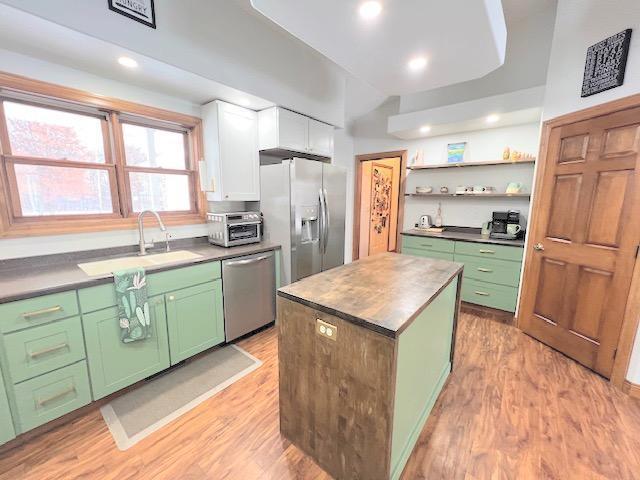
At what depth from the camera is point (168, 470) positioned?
1.38 metres

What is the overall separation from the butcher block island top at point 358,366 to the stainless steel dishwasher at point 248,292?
3.49 feet

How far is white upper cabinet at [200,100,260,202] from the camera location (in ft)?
8.32

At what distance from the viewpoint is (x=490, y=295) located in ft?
10.1

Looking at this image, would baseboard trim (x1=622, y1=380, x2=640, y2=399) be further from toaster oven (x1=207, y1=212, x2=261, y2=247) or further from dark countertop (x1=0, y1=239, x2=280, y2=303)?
toaster oven (x1=207, y1=212, x2=261, y2=247)

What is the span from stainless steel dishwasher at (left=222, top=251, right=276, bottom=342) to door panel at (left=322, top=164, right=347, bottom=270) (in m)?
0.77

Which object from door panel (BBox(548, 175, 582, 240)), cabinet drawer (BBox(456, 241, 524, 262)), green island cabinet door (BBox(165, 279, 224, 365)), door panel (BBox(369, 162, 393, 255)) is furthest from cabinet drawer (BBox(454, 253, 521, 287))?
green island cabinet door (BBox(165, 279, 224, 365))

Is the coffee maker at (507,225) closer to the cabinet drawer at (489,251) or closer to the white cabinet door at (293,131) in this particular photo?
the cabinet drawer at (489,251)

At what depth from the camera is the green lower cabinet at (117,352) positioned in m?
1.65

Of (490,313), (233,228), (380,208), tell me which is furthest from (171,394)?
(380,208)

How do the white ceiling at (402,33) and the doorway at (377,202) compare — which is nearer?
the white ceiling at (402,33)

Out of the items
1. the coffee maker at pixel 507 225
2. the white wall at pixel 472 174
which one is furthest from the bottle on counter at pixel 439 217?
the coffee maker at pixel 507 225

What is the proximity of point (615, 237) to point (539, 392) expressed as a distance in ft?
4.18

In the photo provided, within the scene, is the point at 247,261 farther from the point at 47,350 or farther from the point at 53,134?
the point at 53,134

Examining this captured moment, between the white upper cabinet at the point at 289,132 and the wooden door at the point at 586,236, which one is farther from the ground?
the white upper cabinet at the point at 289,132
